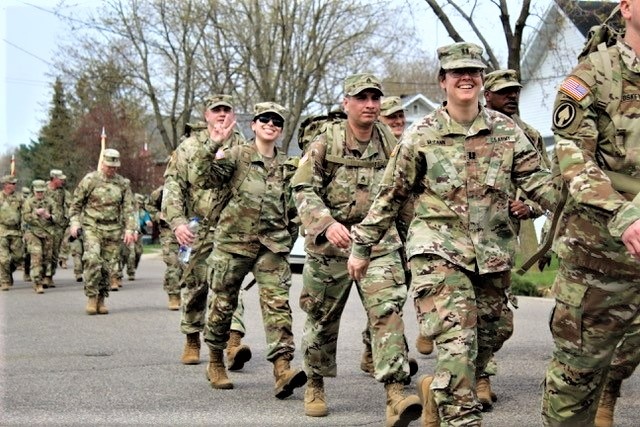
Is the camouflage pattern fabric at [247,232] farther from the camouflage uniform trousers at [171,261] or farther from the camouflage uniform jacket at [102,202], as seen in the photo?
the camouflage uniform jacket at [102,202]

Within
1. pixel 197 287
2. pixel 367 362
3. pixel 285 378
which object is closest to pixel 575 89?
pixel 285 378

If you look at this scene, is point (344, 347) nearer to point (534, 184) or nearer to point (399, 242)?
point (399, 242)

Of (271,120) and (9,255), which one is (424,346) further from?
(9,255)

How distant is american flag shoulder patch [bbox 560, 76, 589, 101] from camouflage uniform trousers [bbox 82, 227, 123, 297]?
11224 mm

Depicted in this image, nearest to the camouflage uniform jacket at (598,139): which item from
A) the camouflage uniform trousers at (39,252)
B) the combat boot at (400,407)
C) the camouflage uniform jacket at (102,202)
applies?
the combat boot at (400,407)

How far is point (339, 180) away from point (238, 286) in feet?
5.57

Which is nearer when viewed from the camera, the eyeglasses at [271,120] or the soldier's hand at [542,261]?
the soldier's hand at [542,261]

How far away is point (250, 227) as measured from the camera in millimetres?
8633

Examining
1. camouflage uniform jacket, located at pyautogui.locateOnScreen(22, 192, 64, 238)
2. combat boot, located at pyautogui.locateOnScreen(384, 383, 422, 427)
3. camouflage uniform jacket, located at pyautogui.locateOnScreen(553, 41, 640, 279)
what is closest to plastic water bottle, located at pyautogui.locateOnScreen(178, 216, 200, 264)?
combat boot, located at pyautogui.locateOnScreen(384, 383, 422, 427)

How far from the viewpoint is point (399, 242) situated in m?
7.23

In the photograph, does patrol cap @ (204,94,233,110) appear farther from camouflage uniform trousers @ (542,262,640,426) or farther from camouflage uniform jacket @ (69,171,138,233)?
camouflage uniform jacket @ (69,171,138,233)

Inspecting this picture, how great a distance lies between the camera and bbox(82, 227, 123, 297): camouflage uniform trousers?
49.8 feet

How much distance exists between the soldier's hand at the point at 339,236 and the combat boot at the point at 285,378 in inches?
54.7

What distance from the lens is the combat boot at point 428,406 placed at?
6.24 meters
